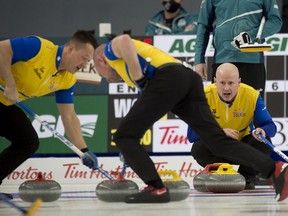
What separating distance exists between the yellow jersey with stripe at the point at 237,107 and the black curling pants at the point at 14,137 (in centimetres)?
149

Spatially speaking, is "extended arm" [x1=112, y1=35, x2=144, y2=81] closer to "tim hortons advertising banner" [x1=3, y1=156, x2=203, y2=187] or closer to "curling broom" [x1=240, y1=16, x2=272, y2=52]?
"curling broom" [x1=240, y1=16, x2=272, y2=52]

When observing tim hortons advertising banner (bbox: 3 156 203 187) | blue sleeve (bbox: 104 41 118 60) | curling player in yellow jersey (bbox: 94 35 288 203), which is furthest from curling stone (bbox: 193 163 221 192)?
tim hortons advertising banner (bbox: 3 156 203 187)

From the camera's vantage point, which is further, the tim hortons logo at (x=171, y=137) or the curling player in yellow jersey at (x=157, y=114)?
→ the tim hortons logo at (x=171, y=137)

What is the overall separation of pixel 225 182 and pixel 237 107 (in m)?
0.76

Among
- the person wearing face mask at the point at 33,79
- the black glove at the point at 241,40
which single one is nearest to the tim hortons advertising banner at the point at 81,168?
the black glove at the point at 241,40

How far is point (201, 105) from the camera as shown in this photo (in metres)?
5.12

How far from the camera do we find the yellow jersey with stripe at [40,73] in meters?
5.52

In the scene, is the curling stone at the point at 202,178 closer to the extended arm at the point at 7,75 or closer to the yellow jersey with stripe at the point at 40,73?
the yellow jersey with stripe at the point at 40,73

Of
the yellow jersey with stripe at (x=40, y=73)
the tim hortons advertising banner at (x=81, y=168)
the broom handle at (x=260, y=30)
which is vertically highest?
the broom handle at (x=260, y=30)

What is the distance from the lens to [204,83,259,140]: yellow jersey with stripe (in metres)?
6.50

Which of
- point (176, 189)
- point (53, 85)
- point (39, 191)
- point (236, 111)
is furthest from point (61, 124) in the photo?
point (176, 189)

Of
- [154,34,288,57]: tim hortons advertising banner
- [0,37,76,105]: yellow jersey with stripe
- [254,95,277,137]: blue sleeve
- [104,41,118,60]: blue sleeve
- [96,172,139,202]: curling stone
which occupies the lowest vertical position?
[96,172,139,202]: curling stone

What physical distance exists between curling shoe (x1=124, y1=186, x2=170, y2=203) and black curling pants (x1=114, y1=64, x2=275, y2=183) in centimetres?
7

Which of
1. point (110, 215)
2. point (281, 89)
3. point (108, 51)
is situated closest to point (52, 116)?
point (281, 89)
